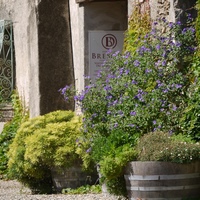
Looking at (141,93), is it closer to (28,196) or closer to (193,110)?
(193,110)

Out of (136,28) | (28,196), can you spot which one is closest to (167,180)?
(28,196)

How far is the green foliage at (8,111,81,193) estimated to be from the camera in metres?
8.91

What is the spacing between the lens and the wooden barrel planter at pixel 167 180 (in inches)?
265

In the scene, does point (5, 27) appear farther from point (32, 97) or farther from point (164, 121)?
point (164, 121)

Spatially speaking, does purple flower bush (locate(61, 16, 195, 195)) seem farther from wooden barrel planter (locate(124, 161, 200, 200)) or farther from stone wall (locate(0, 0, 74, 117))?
stone wall (locate(0, 0, 74, 117))

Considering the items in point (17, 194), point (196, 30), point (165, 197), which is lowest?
point (17, 194)

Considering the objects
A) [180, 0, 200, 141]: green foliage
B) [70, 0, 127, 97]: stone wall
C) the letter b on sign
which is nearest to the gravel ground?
[180, 0, 200, 141]: green foliage

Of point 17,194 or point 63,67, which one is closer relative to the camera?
point 17,194

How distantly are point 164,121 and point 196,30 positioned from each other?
4.04ft

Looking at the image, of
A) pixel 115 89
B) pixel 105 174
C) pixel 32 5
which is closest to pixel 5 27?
pixel 32 5

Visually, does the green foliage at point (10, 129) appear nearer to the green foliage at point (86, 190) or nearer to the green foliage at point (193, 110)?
the green foliage at point (86, 190)

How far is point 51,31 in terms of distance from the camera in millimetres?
11992

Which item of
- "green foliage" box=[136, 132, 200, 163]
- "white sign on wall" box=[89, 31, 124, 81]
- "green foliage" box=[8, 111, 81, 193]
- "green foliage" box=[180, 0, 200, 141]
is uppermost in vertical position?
"white sign on wall" box=[89, 31, 124, 81]

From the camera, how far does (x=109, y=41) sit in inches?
445
